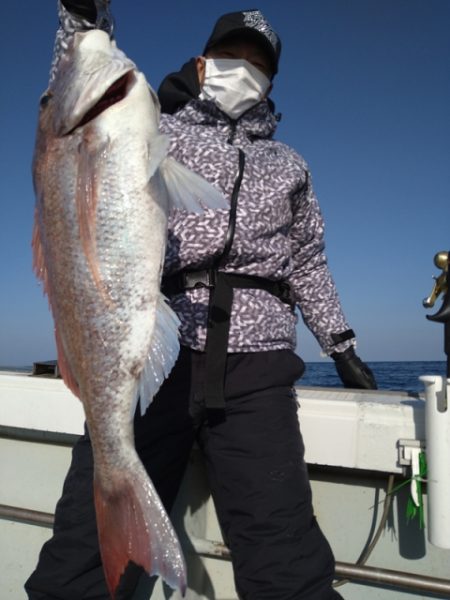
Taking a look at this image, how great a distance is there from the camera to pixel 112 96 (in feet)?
5.66

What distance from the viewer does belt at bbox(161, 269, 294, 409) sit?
6.77 ft

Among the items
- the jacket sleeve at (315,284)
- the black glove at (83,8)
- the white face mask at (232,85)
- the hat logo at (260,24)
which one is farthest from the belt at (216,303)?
the hat logo at (260,24)

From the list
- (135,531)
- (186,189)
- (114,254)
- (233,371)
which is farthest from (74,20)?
(135,531)

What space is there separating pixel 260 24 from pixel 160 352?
1.98 metres

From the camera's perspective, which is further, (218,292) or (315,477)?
(315,477)

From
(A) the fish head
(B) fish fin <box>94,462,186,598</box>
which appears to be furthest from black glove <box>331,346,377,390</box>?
(A) the fish head

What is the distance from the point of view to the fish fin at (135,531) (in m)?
1.57

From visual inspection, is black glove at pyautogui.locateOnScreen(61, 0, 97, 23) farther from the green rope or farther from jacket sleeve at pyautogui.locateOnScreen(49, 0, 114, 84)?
the green rope

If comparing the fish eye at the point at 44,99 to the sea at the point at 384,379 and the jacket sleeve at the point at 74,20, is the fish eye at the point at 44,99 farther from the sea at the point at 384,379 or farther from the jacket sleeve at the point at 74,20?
the sea at the point at 384,379

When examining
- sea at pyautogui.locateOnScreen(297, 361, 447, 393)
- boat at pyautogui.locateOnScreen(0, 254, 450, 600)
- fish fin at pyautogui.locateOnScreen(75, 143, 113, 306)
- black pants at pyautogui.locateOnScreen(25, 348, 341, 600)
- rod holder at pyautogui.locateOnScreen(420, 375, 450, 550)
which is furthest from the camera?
sea at pyautogui.locateOnScreen(297, 361, 447, 393)

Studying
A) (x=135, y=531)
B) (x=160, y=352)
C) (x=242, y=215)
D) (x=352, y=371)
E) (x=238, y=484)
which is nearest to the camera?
(x=135, y=531)

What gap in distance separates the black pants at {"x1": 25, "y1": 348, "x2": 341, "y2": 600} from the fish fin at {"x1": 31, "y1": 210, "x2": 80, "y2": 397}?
48cm

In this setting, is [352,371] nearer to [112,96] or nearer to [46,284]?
[46,284]

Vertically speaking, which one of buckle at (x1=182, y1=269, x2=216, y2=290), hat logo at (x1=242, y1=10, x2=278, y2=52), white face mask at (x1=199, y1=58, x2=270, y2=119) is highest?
hat logo at (x1=242, y1=10, x2=278, y2=52)
